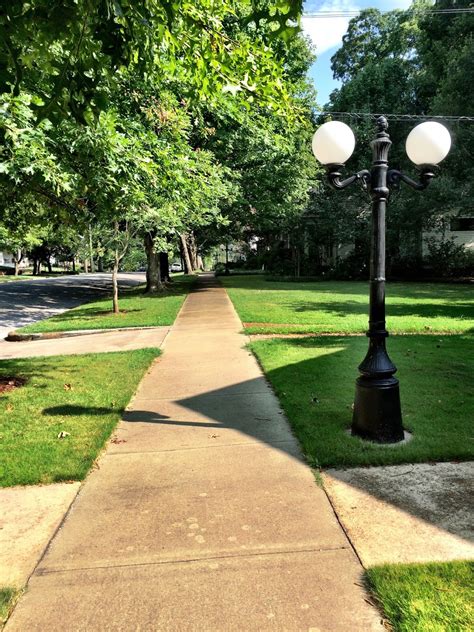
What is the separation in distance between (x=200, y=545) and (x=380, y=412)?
2.21 meters

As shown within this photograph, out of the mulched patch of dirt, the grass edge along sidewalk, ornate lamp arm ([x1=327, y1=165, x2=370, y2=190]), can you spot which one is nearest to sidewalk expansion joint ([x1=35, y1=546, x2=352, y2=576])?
the grass edge along sidewalk

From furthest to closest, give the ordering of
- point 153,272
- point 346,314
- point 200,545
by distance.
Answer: point 153,272, point 346,314, point 200,545

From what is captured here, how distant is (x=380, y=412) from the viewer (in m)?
4.46

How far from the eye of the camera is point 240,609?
2.36 metres

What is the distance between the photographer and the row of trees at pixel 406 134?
84.4 feet

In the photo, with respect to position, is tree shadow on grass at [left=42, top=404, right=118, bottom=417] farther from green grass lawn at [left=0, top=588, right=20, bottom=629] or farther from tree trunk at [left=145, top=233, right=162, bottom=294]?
tree trunk at [left=145, top=233, right=162, bottom=294]

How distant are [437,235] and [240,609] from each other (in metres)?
34.7

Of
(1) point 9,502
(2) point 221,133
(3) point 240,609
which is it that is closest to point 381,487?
(3) point 240,609

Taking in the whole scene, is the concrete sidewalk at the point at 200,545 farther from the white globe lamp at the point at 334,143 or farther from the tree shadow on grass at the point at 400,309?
the tree shadow on grass at the point at 400,309

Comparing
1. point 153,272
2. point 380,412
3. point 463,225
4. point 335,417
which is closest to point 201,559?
point 380,412

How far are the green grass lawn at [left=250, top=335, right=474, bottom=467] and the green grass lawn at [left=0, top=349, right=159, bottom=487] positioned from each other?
194 cm

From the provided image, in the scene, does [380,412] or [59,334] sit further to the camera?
[59,334]

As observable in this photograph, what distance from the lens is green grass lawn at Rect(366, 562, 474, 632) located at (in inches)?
86.6

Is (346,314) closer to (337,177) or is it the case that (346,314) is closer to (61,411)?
(337,177)
